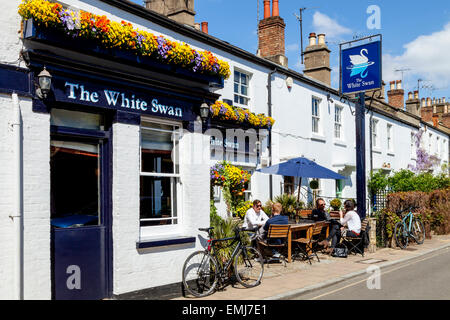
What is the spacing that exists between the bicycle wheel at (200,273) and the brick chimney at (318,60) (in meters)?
14.7

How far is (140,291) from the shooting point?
273 inches

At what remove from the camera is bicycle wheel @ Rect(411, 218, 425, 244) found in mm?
14586

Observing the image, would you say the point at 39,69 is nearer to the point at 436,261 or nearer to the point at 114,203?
the point at 114,203

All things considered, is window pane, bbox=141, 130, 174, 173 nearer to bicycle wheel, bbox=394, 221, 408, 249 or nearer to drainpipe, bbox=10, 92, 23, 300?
drainpipe, bbox=10, 92, 23, 300

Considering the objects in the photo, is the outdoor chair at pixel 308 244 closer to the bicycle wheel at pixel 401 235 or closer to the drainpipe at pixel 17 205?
the bicycle wheel at pixel 401 235

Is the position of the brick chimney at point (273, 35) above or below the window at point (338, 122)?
above

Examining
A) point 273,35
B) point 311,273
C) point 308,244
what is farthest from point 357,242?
point 273,35

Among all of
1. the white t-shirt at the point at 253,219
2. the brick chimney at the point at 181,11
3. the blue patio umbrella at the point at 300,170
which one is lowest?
the white t-shirt at the point at 253,219

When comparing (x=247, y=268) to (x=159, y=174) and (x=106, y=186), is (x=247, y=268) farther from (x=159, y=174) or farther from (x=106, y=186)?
(x=106, y=186)

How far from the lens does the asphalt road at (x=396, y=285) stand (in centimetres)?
761

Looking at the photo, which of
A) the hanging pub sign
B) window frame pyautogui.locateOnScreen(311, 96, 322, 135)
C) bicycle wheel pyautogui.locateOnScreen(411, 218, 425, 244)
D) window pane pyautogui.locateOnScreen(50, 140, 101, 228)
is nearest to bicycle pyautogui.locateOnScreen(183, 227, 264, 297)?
window pane pyautogui.locateOnScreen(50, 140, 101, 228)

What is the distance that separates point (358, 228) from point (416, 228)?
3944 millimetres

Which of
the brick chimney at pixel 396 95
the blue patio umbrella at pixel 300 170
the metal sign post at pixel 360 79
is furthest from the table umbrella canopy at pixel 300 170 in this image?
the brick chimney at pixel 396 95

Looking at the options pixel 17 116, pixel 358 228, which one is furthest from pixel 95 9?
pixel 358 228
